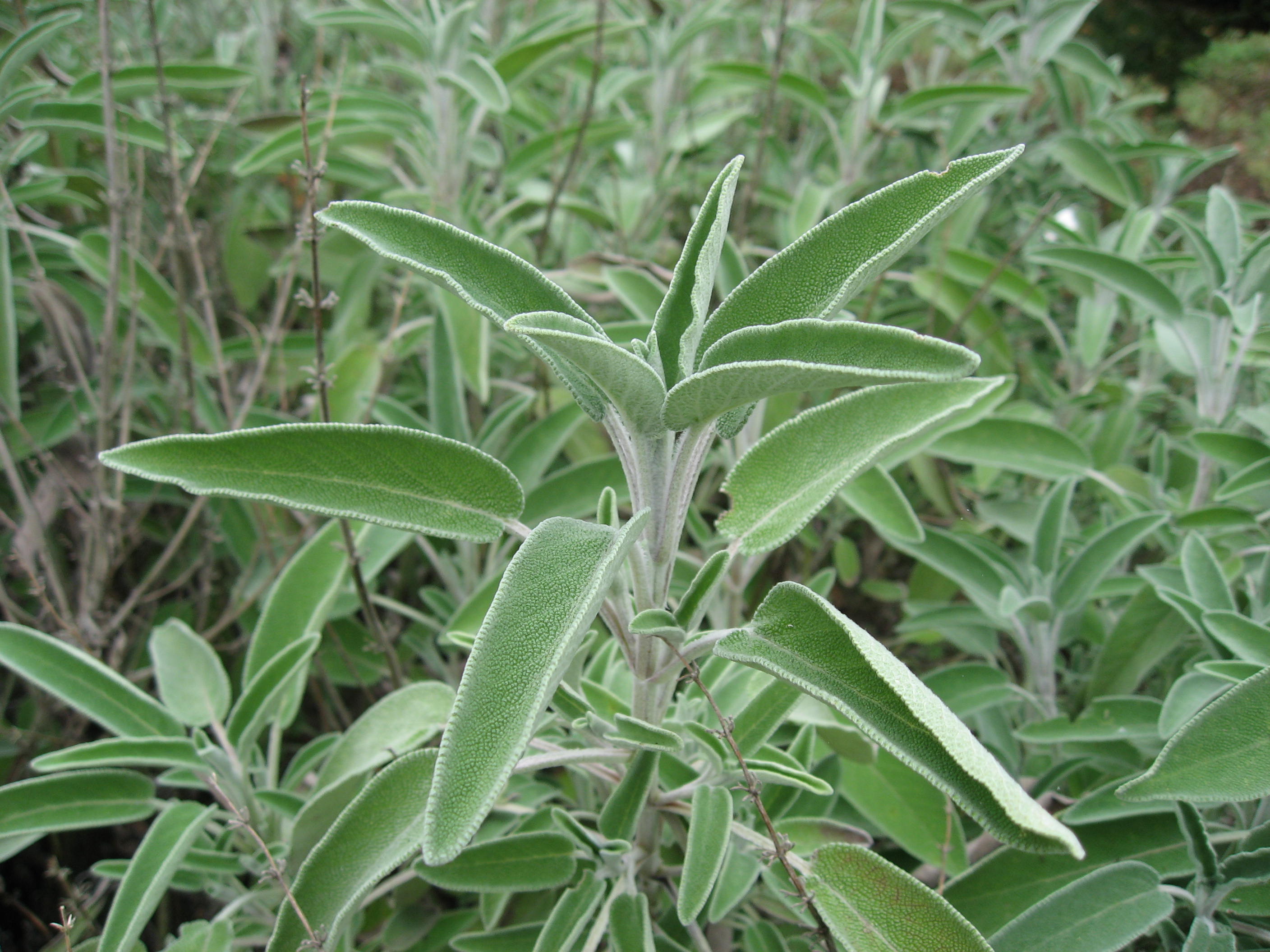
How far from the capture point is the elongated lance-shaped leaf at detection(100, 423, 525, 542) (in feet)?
2.32

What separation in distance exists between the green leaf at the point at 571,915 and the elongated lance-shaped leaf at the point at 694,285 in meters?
0.56

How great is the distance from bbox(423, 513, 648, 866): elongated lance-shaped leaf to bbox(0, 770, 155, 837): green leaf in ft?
2.16

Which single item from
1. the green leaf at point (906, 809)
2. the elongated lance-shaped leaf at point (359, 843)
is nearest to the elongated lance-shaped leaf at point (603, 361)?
the elongated lance-shaped leaf at point (359, 843)

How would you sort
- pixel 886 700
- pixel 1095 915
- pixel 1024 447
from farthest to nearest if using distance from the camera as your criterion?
pixel 1024 447, pixel 1095 915, pixel 886 700

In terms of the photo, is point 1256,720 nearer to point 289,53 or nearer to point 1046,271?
point 1046,271

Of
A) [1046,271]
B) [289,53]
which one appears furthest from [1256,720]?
[289,53]

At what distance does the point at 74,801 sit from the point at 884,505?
1130mm

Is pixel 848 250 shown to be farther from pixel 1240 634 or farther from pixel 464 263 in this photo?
pixel 1240 634

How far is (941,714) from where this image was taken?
566 mm

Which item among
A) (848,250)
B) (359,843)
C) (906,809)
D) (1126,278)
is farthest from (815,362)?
(1126,278)

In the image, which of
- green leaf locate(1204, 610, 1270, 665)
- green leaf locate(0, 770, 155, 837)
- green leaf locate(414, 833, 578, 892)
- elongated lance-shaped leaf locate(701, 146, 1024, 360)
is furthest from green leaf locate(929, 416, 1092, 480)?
green leaf locate(0, 770, 155, 837)

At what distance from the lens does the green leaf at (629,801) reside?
91cm

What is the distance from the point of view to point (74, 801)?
103 centimetres

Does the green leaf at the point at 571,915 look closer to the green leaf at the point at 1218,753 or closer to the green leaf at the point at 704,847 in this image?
the green leaf at the point at 704,847
